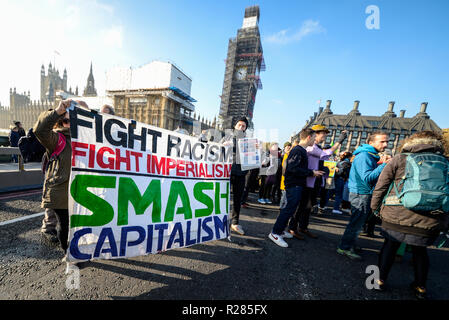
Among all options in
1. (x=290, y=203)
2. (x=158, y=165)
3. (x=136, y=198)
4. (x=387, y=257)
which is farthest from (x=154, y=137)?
(x=387, y=257)

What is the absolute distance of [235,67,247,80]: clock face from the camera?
64.2 m

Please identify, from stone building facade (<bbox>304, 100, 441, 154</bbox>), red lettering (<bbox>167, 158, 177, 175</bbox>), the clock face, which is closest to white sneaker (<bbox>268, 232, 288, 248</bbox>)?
red lettering (<bbox>167, 158, 177, 175</bbox>)

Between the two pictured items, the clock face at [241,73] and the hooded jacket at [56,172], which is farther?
the clock face at [241,73]

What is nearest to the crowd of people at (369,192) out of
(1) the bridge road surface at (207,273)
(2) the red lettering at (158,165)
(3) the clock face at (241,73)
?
(1) the bridge road surface at (207,273)

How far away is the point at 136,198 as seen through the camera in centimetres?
205

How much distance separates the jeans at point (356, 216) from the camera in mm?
2725

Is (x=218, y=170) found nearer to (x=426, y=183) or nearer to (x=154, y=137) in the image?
(x=154, y=137)

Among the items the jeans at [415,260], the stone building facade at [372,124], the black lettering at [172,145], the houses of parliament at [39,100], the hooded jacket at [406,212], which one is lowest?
the jeans at [415,260]

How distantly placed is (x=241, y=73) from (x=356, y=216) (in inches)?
2735

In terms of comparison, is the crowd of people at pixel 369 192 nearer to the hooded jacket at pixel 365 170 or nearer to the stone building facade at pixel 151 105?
the hooded jacket at pixel 365 170

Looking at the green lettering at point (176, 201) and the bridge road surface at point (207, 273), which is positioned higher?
the green lettering at point (176, 201)

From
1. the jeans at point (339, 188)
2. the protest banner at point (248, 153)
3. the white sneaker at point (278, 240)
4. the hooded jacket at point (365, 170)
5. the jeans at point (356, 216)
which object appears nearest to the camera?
the hooded jacket at point (365, 170)
